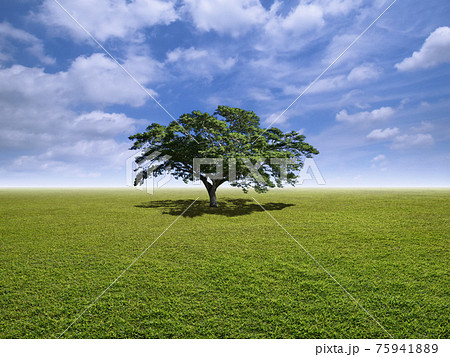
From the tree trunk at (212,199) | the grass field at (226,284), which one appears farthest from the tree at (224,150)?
the grass field at (226,284)

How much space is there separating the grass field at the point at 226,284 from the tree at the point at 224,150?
941 cm

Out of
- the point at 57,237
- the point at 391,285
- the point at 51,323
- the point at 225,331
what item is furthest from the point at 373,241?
the point at 57,237

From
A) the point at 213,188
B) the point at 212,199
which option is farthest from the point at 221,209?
the point at 213,188

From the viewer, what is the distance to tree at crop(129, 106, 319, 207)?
69.1 ft

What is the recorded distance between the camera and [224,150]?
822 inches

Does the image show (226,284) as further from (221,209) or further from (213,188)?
(213,188)

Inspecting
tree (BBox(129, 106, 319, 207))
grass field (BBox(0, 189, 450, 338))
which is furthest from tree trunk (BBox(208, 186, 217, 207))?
grass field (BBox(0, 189, 450, 338))

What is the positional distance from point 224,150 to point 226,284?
15.6m

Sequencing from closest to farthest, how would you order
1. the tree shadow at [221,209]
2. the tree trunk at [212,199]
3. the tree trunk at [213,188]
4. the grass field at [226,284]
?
the grass field at [226,284]
the tree shadow at [221,209]
the tree trunk at [212,199]
the tree trunk at [213,188]

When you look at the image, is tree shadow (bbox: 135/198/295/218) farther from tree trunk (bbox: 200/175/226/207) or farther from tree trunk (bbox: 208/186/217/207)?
tree trunk (bbox: 200/175/226/207)

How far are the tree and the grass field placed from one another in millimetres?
9406

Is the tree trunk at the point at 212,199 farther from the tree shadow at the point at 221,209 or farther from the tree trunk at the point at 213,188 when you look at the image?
the tree shadow at the point at 221,209

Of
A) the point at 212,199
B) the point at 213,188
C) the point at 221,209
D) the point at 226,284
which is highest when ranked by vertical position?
the point at 213,188

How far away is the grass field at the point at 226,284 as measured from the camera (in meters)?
4.82
